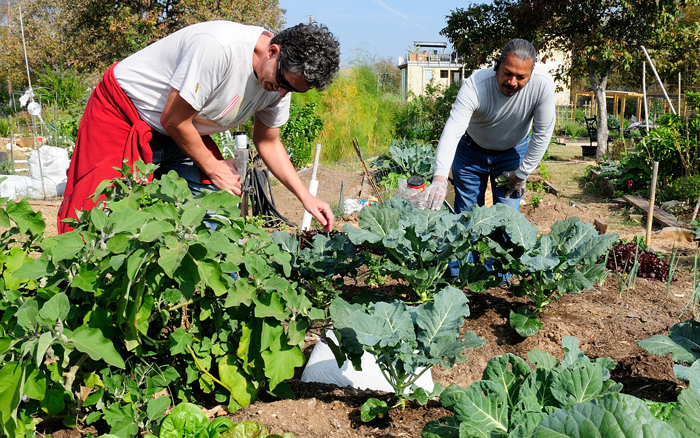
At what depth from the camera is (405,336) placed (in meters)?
1.84

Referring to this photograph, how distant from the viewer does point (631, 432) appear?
3.06ft

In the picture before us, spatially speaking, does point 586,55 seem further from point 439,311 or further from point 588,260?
point 439,311

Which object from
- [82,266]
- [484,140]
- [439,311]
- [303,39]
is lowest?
[439,311]

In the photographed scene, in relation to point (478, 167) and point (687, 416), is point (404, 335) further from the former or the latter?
point (478, 167)

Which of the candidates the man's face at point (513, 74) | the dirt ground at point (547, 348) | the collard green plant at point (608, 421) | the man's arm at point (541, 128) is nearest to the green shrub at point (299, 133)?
the man's arm at point (541, 128)

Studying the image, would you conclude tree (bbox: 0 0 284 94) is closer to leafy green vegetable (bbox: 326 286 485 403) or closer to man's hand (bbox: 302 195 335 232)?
man's hand (bbox: 302 195 335 232)

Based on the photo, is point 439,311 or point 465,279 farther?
point 465,279

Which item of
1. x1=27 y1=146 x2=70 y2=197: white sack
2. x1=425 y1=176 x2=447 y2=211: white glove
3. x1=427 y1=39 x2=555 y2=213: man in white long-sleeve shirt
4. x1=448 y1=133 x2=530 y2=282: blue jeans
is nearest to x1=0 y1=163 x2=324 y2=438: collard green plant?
x1=425 y1=176 x2=447 y2=211: white glove

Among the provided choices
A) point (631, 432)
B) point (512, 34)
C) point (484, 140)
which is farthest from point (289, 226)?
point (512, 34)

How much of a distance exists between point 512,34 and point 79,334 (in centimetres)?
1229

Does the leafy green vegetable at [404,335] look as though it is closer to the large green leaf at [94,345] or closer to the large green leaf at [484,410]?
the large green leaf at [484,410]

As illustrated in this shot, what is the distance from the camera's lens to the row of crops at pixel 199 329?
1470 mm

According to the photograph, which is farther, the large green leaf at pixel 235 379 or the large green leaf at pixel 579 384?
the large green leaf at pixel 235 379

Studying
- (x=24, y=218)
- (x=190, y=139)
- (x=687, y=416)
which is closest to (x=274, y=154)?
(x=190, y=139)
